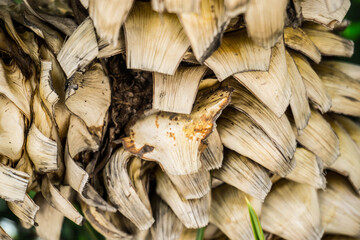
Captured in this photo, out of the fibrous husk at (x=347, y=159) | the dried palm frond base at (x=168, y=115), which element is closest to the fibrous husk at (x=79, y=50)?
the dried palm frond base at (x=168, y=115)

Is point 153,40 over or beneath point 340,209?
over

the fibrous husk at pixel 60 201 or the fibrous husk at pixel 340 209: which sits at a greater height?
the fibrous husk at pixel 60 201

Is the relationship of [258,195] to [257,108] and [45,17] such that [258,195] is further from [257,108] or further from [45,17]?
[45,17]

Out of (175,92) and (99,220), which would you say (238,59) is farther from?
(99,220)

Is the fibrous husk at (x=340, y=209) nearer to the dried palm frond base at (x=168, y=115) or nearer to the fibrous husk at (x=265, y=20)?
the dried palm frond base at (x=168, y=115)

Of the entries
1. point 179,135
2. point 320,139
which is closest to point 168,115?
point 179,135

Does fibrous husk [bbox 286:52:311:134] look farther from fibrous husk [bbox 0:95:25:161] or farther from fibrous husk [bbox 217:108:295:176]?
fibrous husk [bbox 0:95:25:161]
